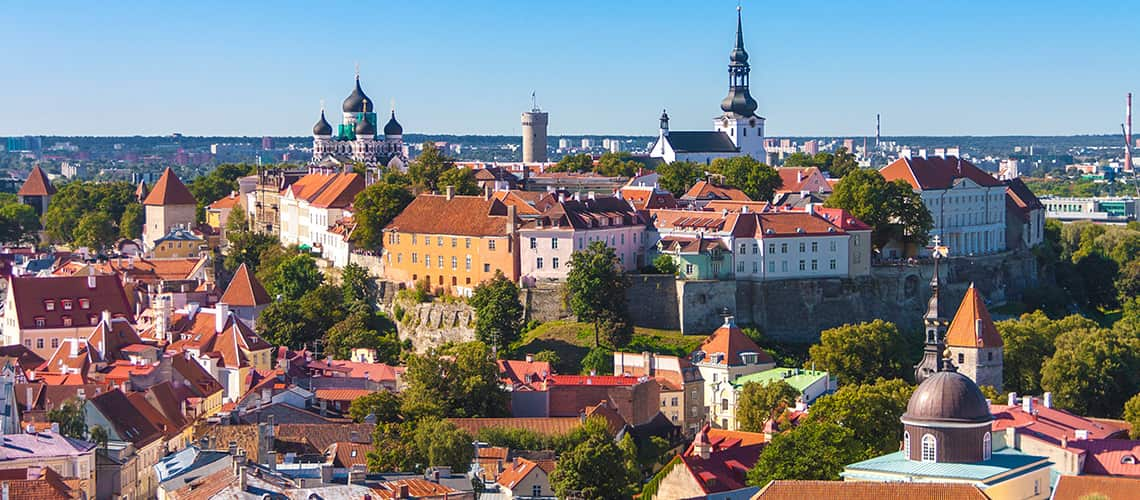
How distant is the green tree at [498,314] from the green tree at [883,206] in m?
14.7

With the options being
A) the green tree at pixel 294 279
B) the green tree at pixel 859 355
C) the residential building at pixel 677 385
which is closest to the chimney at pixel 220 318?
the green tree at pixel 294 279

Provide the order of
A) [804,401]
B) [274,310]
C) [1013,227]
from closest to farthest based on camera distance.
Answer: [804,401] → [274,310] → [1013,227]

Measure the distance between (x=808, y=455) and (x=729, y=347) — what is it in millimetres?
16819

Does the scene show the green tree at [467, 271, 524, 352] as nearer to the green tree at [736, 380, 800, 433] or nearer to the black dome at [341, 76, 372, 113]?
the green tree at [736, 380, 800, 433]

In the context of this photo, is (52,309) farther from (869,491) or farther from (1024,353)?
(869,491)

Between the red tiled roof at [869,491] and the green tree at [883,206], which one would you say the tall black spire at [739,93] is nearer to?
the green tree at [883,206]

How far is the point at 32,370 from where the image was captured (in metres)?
61.1

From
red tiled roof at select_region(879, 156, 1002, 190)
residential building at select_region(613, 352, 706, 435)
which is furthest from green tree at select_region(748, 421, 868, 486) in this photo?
red tiled roof at select_region(879, 156, 1002, 190)

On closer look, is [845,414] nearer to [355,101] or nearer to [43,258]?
[43,258]

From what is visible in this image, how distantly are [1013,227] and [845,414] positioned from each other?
39005 mm

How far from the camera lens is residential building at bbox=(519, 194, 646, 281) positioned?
227 ft

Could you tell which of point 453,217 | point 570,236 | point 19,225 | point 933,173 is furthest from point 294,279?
point 19,225

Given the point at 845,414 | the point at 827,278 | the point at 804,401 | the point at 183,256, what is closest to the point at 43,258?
the point at 183,256

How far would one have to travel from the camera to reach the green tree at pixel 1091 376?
62.5 m
